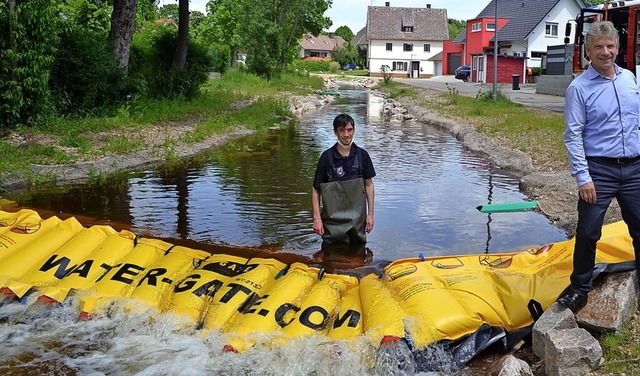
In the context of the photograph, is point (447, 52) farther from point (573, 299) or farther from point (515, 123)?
point (573, 299)

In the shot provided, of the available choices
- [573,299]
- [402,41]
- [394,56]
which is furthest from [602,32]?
[402,41]

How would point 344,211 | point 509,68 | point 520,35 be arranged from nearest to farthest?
1. point 344,211
2. point 509,68
3. point 520,35

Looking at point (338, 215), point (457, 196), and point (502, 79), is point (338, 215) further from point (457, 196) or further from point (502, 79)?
point (502, 79)

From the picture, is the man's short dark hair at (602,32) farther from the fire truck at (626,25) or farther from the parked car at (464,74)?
the parked car at (464,74)

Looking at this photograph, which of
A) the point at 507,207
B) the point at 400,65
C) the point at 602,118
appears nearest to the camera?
the point at 602,118

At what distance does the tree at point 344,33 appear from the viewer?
120 metres

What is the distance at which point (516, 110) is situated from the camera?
19.6m

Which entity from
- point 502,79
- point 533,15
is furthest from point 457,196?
point 533,15

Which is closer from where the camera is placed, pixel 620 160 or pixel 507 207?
pixel 620 160

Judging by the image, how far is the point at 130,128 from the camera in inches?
572

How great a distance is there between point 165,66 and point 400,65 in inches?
2187

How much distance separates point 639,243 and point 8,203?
24.6 feet

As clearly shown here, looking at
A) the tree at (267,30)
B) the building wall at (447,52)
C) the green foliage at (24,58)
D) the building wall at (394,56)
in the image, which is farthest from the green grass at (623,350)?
the building wall at (394,56)

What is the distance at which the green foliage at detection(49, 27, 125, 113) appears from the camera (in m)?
14.1
